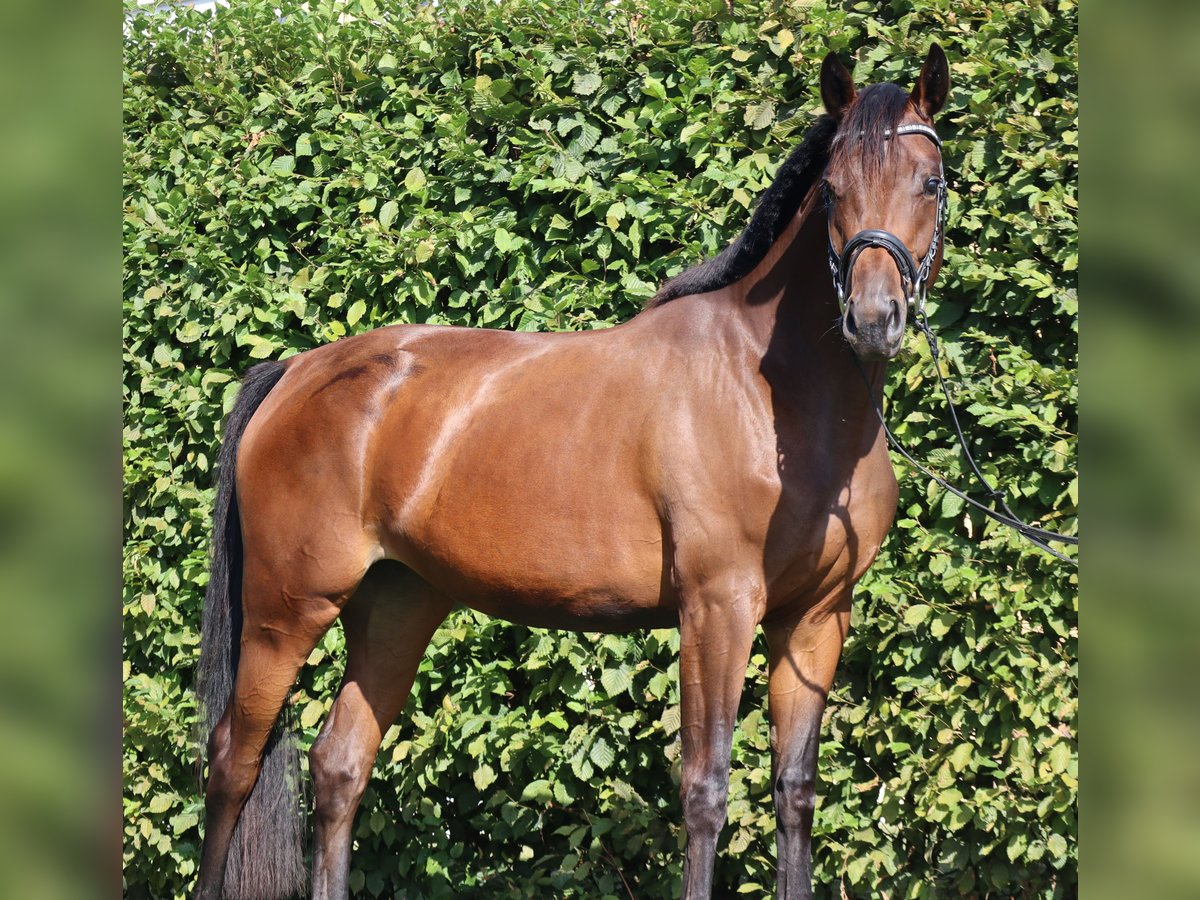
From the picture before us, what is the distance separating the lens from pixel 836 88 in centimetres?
276

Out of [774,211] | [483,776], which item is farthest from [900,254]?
[483,776]

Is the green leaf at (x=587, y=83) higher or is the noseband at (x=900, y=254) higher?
the green leaf at (x=587, y=83)

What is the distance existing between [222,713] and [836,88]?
104 inches

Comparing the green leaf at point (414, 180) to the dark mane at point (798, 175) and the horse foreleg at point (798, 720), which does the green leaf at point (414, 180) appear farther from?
the horse foreleg at point (798, 720)

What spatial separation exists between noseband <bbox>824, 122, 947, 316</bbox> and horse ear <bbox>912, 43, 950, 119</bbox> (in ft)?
0.41

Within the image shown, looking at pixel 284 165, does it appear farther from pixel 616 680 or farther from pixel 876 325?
pixel 876 325

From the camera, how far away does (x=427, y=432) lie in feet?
11.1

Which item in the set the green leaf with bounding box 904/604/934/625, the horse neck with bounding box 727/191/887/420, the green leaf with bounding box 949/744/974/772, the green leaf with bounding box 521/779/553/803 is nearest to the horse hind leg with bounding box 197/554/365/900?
the green leaf with bounding box 521/779/553/803

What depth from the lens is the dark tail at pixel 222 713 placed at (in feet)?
12.0

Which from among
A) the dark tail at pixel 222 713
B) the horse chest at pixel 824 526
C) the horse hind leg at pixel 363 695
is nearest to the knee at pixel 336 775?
the horse hind leg at pixel 363 695

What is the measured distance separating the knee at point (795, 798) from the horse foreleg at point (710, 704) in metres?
0.23
